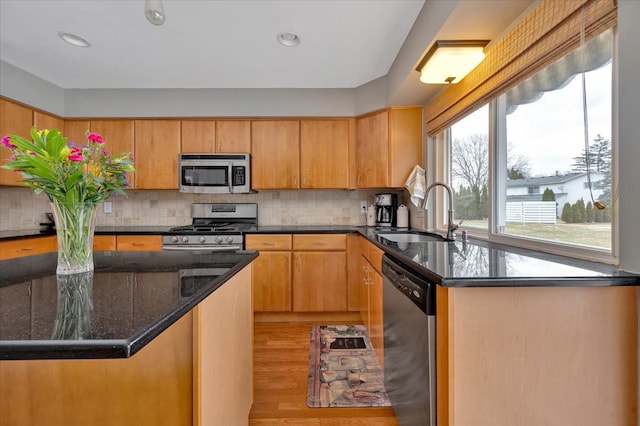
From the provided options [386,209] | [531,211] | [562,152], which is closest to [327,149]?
[386,209]

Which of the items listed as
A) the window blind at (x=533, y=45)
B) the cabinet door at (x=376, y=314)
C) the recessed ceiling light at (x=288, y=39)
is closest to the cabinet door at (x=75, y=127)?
the recessed ceiling light at (x=288, y=39)

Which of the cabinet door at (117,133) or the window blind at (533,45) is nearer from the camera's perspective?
the window blind at (533,45)

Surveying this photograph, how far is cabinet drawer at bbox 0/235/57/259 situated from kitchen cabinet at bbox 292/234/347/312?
216cm

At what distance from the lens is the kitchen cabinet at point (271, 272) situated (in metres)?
2.95

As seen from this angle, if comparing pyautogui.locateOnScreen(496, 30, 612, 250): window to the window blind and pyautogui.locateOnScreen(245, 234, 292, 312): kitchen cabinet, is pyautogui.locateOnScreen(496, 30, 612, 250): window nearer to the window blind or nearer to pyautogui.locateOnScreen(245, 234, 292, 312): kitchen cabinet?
the window blind

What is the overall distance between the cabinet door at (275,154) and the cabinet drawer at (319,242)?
60 centimetres

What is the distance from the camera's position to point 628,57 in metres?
0.99

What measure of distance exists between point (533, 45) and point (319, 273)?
2276mm

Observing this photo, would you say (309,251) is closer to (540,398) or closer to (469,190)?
(469,190)

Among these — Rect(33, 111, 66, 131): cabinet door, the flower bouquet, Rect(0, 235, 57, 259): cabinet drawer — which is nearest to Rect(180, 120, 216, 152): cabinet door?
Rect(33, 111, 66, 131): cabinet door

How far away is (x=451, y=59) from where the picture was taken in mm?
1764

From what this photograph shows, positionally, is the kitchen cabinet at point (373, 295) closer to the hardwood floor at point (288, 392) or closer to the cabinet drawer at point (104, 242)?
the hardwood floor at point (288, 392)

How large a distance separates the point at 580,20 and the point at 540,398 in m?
1.35

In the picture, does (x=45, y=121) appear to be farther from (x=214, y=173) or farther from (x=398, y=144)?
(x=398, y=144)
